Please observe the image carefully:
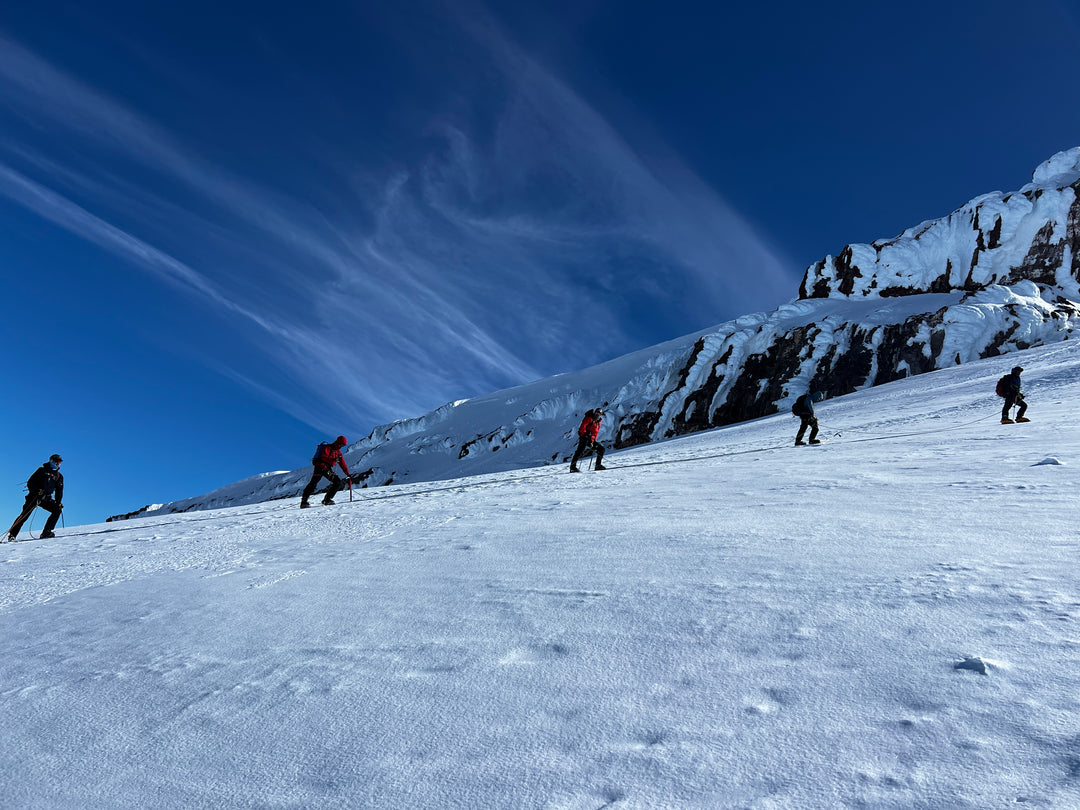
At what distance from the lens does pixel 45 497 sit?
1133 centimetres

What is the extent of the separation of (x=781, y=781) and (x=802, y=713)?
1.25ft

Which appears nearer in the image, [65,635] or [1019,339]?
[65,635]

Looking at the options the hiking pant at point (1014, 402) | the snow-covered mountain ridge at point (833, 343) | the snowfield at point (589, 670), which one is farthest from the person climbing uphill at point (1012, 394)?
the snow-covered mountain ridge at point (833, 343)

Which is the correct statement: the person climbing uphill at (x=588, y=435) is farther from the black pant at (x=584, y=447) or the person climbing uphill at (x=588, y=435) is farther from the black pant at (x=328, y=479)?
the black pant at (x=328, y=479)

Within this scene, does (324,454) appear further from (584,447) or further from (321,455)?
(584,447)

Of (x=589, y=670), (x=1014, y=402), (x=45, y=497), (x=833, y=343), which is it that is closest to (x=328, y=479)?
(x=45, y=497)

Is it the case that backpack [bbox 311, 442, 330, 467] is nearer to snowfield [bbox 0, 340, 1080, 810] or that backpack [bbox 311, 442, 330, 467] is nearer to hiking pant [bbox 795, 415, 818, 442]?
snowfield [bbox 0, 340, 1080, 810]

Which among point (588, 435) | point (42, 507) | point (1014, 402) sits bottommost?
point (42, 507)

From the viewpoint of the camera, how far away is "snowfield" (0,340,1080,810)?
1867mm

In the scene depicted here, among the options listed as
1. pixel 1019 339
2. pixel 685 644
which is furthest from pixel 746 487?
pixel 1019 339

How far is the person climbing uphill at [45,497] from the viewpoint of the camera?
11.1 metres

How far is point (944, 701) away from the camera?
6.83 feet

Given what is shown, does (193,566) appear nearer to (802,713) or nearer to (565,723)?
(565,723)

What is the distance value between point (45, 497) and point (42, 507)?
19 centimetres
